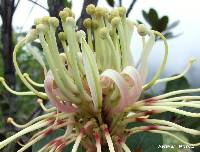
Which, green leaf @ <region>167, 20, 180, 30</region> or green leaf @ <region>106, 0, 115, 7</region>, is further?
green leaf @ <region>167, 20, 180, 30</region>

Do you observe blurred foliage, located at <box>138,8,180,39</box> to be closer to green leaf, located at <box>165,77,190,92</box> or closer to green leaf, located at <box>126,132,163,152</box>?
green leaf, located at <box>165,77,190,92</box>

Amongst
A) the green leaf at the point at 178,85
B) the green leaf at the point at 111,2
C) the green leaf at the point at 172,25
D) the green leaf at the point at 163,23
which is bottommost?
the green leaf at the point at 178,85

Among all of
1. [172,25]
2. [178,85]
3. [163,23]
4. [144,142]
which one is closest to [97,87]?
[144,142]

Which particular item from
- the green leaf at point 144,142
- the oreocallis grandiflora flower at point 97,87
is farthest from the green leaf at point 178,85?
the oreocallis grandiflora flower at point 97,87

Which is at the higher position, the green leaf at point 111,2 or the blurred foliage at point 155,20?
the green leaf at point 111,2

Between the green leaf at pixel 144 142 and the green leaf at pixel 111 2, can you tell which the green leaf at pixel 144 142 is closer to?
the green leaf at pixel 144 142

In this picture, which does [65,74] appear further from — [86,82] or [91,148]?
[91,148]

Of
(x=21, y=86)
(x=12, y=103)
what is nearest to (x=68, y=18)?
(x=12, y=103)

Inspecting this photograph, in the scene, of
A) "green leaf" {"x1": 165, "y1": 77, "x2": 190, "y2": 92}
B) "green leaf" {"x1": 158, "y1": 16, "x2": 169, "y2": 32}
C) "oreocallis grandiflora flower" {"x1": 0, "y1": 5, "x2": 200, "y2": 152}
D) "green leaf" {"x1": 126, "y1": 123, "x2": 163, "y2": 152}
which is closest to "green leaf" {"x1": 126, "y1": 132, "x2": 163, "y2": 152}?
"green leaf" {"x1": 126, "y1": 123, "x2": 163, "y2": 152}

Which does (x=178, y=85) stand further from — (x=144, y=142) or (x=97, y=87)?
(x=97, y=87)
